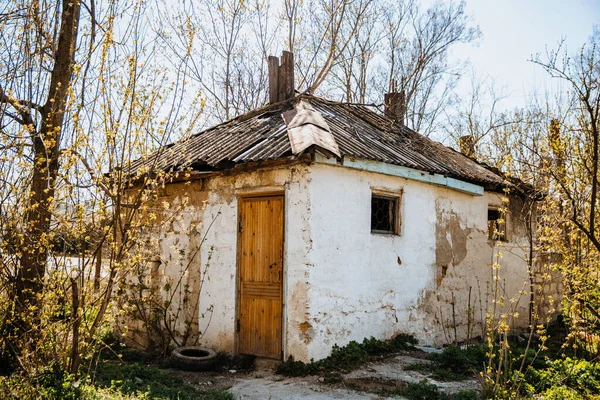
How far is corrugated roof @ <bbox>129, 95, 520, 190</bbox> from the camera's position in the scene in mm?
7543

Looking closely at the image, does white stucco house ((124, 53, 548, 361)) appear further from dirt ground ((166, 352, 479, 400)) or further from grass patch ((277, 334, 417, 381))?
dirt ground ((166, 352, 479, 400))

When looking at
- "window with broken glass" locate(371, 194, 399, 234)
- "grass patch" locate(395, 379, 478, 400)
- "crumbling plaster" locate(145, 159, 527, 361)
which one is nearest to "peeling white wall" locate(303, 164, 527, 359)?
"crumbling plaster" locate(145, 159, 527, 361)

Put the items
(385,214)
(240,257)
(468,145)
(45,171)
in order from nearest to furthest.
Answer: (45,171) → (240,257) → (385,214) → (468,145)

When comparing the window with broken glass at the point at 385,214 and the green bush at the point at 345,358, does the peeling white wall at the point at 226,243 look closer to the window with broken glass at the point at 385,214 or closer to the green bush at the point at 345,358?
the green bush at the point at 345,358

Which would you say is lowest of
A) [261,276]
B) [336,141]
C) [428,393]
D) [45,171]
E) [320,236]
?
[428,393]

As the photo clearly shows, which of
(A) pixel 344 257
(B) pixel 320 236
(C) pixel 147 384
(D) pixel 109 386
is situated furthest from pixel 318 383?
(D) pixel 109 386

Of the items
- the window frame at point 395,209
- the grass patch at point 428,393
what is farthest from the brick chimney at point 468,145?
the grass patch at point 428,393

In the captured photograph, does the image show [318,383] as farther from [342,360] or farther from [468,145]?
[468,145]

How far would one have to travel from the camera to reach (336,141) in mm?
7578

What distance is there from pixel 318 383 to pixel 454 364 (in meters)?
1.89

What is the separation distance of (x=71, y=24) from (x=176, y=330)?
4736 mm

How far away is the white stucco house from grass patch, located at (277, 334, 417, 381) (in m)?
0.11

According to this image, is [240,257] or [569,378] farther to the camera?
[240,257]

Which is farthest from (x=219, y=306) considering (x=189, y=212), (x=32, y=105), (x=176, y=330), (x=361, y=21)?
(x=361, y=21)
